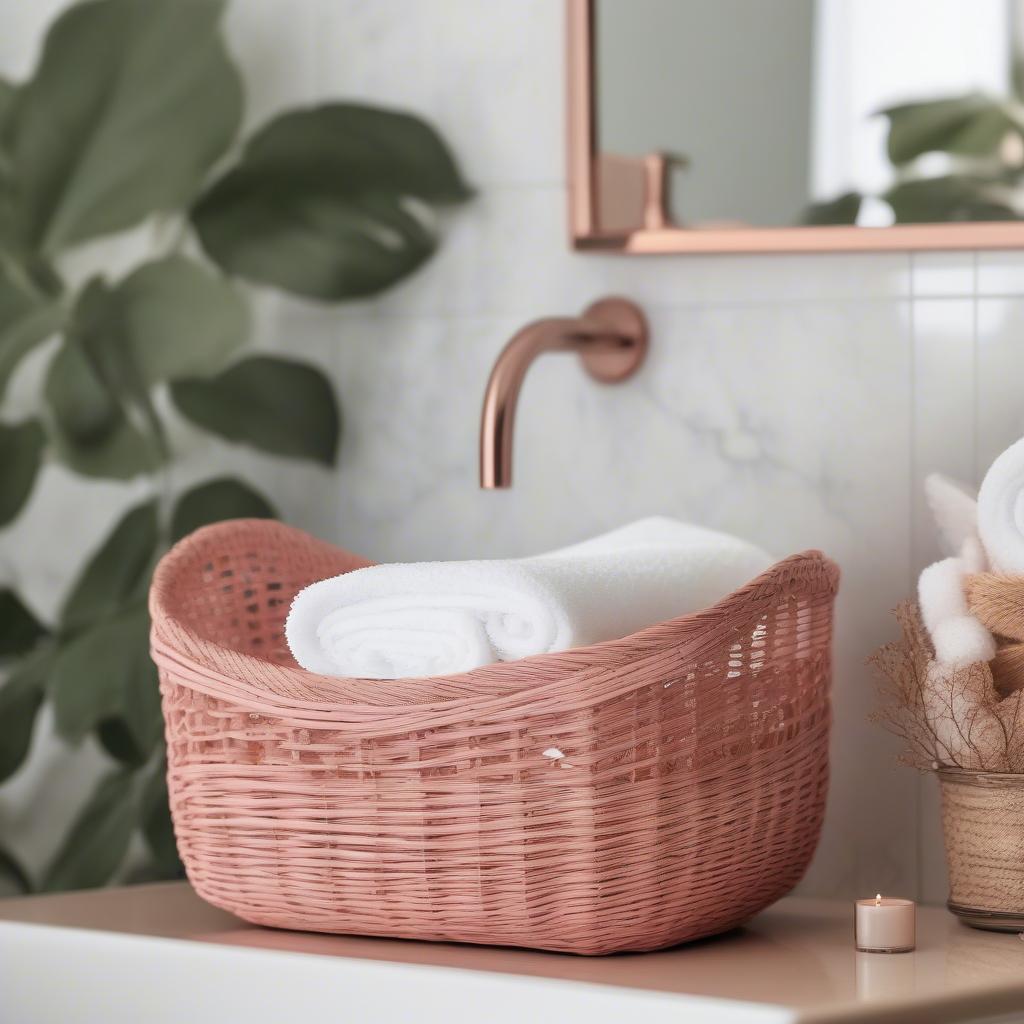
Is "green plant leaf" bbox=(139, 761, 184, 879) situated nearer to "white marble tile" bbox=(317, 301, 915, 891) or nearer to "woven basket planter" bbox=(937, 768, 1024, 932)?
"white marble tile" bbox=(317, 301, 915, 891)

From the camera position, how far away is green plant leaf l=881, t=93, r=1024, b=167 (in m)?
1.15

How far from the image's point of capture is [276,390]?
1.38m

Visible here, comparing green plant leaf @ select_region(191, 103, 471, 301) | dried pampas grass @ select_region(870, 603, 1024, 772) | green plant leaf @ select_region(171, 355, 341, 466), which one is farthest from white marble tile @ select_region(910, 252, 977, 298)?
green plant leaf @ select_region(171, 355, 341, 466)

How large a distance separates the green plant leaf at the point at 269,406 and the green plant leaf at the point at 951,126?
519 millimetres

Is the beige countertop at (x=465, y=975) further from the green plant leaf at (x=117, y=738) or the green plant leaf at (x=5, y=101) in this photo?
the green plant leaf at (x=5, y=101)

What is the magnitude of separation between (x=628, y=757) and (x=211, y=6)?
2.60 feet

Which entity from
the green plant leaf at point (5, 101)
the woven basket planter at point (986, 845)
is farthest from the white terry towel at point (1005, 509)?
the green plant leaf at point (5, 101)

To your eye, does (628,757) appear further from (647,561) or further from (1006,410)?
(1006,410)

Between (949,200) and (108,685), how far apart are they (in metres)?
0.75

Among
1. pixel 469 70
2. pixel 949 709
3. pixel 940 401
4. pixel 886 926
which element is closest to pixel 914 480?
pixel 940 401

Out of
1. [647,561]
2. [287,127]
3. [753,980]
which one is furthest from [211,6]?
[753,980]

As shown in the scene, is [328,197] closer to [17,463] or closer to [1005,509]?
[17,463]

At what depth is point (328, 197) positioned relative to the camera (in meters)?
1.37

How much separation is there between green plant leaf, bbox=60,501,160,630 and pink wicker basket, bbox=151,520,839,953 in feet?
1.14
